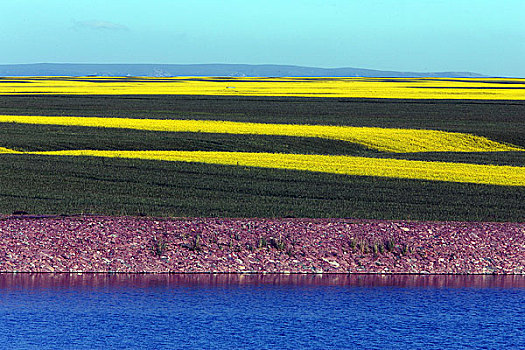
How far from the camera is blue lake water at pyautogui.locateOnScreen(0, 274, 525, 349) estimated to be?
17.8 m

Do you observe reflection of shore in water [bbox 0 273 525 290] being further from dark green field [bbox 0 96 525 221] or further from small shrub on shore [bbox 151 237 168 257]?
dark green field [bbox 0 96 525 221]

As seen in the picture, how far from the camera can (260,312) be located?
20.4m

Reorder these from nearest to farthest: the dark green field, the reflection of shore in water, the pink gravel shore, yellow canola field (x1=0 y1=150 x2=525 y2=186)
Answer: the reflection of shore in water
the pink gravel shore
the dark green field
yellow canola field (x1=0 y1=150 x2=525 y2=186)

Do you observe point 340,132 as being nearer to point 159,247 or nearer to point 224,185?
point 224,185

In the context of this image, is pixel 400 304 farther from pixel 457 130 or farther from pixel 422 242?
pixel 457 130

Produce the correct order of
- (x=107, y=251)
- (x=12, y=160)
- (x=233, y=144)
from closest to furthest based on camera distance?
(x=107, y=251), (x=12, y=160), (x=233, y=144)

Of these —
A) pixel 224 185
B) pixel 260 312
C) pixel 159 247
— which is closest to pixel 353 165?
pixel 224 185

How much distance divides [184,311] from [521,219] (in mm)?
16234

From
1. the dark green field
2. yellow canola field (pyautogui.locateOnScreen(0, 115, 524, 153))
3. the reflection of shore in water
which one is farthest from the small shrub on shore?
yellow canola field (pyautogui.locateOnScreen(0, 115, 524, 153))

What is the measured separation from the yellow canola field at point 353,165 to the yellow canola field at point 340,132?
32.7ft

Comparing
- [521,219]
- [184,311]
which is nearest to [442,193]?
[521,219]

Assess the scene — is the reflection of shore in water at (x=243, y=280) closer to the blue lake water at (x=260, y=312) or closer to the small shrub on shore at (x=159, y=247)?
the blue lake water at (x=260, y=312)

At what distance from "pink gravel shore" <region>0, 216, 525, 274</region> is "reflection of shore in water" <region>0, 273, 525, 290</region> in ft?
1.33

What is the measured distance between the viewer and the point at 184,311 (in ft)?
66.9
